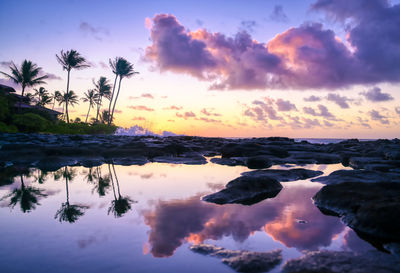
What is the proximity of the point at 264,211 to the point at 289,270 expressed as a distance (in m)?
1.50

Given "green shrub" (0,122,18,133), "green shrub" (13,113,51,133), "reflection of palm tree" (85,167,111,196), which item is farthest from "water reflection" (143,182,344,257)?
"green shrub" (13,113,51,133)

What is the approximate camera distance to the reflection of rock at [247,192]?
12.2ft

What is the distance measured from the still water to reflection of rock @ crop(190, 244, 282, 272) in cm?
6

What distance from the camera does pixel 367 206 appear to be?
104 inches

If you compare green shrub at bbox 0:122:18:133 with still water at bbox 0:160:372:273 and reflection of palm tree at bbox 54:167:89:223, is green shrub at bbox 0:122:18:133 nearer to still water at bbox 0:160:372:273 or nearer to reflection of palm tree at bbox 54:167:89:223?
still water at bbox 0:160:372:273

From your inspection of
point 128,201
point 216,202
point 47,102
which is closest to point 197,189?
point 216,202

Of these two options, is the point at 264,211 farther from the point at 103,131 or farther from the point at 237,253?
the point at 103,131

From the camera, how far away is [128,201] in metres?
3.72

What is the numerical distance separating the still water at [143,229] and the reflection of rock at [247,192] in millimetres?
179

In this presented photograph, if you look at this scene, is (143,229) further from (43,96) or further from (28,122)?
(43,96)

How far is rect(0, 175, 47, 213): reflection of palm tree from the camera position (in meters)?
3.40

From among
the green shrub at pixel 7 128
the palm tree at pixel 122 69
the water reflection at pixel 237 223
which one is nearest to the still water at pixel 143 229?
the water reflection at pixel 237 223

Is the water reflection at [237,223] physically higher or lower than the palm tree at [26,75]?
lower

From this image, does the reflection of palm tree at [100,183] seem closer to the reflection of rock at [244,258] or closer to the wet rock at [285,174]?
the reflection of rock at [244,258]
